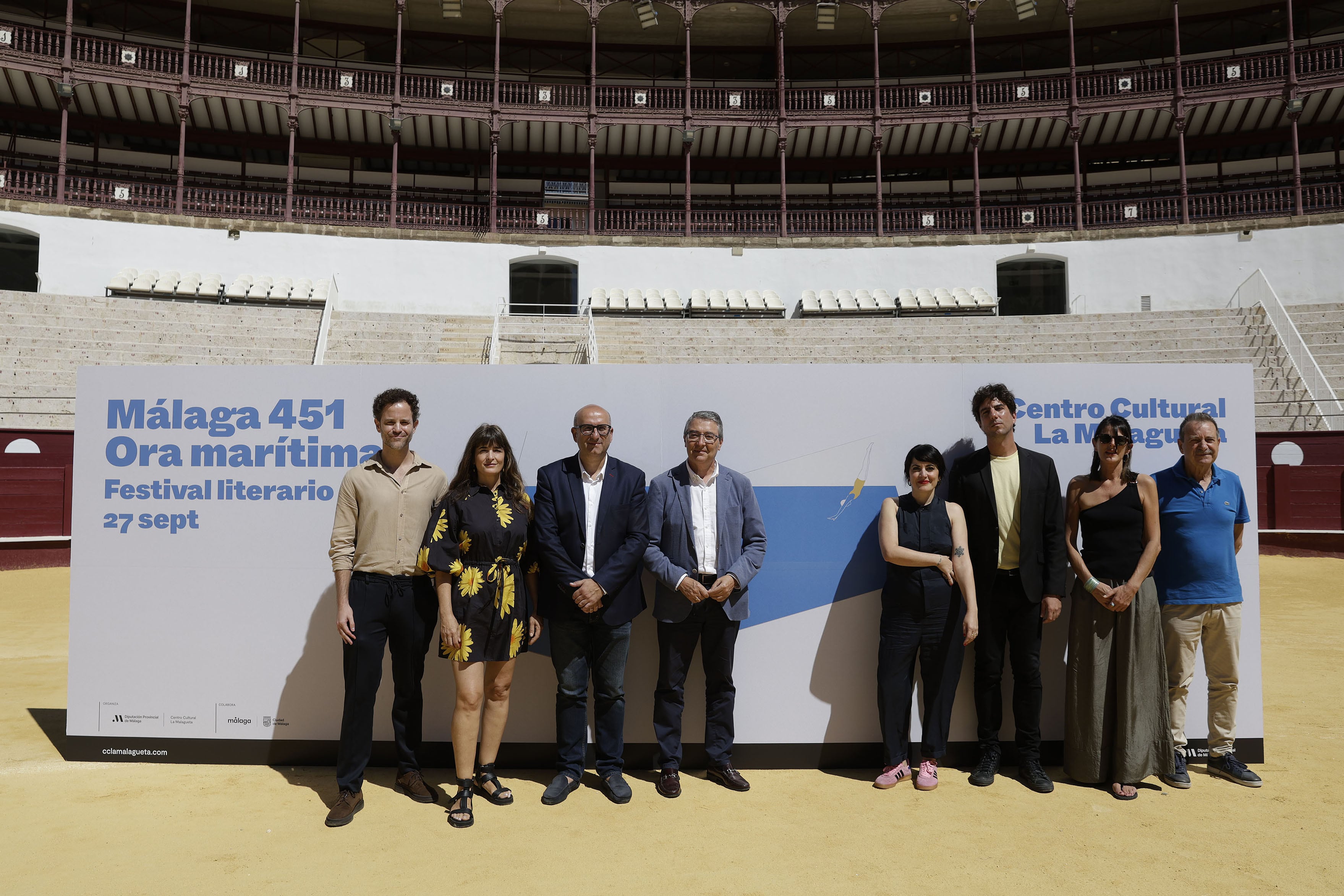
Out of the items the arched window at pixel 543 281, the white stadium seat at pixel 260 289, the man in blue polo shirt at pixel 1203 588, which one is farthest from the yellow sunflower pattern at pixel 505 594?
the arched window at pixel 543 281

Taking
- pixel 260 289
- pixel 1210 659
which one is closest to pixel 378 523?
pixel 1210 659

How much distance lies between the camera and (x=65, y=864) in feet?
10.1

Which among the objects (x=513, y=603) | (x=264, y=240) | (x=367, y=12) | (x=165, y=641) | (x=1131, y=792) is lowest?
(x=1131, y=792)

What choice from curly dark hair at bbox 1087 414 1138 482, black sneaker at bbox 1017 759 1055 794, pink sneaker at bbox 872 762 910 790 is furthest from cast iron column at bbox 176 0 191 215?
black sneaker at bbox 1017 759 1055 794

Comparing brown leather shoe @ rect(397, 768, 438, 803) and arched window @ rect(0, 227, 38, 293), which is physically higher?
arched window @ rect(0, 227, 38, 293)

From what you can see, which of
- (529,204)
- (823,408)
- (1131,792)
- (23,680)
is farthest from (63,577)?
(529,204)

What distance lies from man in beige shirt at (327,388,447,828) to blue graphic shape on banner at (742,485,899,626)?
1.72m

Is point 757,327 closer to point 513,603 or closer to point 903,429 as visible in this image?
point 903,429

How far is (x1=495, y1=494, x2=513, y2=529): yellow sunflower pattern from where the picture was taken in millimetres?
3678

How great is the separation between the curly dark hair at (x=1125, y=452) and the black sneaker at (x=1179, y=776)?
1.40m

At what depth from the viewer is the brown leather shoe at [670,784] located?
383 centimetres

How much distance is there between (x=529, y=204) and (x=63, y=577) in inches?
648

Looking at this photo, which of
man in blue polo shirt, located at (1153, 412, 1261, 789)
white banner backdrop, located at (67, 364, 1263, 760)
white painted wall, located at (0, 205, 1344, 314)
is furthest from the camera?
white painted wall, located at (0, 205, 1344, 314)

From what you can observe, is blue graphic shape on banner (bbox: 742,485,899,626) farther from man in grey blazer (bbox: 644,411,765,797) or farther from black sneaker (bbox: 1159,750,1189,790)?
black sneaker (bbox: 1159,750,1189,790)
